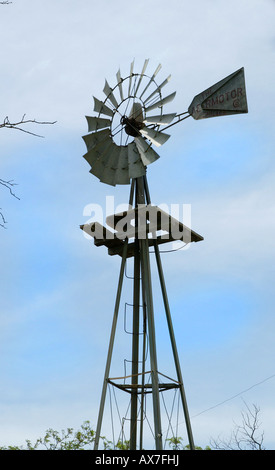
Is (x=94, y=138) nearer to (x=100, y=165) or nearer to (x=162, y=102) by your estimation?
(x=100, y=165)

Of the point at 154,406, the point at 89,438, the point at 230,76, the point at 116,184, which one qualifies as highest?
the point at 230,76

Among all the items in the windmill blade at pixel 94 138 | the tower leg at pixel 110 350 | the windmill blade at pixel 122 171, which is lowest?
the tower leg at pixel 110 350

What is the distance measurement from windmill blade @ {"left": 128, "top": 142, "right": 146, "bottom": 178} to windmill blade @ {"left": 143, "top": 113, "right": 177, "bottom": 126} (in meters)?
0.54

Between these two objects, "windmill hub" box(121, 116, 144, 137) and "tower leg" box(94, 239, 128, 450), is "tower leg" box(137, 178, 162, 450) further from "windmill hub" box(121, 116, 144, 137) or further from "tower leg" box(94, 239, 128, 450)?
"windmill hub" box(121, 116, 144, 137)

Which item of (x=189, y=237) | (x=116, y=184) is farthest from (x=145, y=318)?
(x=116, y=184)

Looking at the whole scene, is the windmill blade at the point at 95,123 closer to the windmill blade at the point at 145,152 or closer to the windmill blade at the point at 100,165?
the windmill blade at the point at 100,165

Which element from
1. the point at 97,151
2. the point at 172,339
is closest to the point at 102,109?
the point at 97,151

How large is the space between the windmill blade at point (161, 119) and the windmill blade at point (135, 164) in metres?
0.54

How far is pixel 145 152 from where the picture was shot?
11805mm

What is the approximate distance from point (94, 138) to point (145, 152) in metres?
1.01

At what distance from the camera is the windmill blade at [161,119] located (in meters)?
11.9
